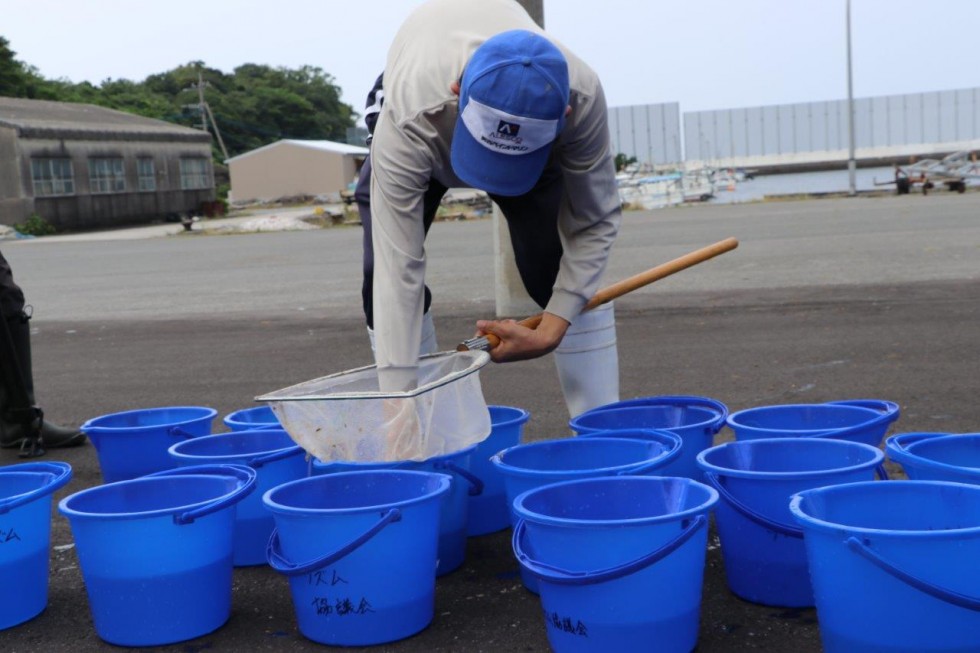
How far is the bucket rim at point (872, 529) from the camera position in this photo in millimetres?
2334

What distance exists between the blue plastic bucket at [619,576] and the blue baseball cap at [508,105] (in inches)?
37.3

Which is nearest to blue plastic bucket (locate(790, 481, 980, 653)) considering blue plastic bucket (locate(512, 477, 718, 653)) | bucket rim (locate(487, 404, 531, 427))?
blue plastic bucket (locate(512, 477, 718, 653))

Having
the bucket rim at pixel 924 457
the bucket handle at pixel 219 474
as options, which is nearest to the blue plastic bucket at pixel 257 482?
the bucket handle at pixel 219 474

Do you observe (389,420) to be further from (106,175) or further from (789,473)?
(106,175)

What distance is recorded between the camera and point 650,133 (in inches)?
3091

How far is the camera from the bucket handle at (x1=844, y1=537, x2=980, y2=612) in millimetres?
2338

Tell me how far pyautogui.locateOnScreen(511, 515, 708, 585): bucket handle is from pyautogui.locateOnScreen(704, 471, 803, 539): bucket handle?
0.87 ft

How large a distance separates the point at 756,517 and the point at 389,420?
109cm

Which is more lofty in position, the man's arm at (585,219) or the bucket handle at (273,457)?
the man's arm at (585,219)

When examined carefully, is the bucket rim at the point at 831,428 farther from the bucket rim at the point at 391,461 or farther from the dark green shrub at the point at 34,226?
the dark green shrub at the point at 34,226

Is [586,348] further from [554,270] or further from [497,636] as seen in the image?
[497,636]

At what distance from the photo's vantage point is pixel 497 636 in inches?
121

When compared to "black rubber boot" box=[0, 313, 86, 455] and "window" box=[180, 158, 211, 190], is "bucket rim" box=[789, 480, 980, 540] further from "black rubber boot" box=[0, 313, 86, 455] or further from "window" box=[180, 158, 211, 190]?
"window" box=[180, 158, 211, 190]

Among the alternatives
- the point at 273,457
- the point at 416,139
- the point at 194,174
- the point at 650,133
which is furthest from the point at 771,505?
the point at 650,133
